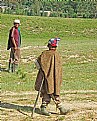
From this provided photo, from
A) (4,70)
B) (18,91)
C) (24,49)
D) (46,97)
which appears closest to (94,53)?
(24,49)

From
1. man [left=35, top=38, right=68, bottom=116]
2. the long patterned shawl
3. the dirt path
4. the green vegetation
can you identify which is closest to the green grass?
the dirt path

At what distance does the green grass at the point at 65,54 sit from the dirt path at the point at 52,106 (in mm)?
1078

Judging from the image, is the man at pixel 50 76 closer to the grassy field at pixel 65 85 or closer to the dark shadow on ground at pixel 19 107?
the grassy field at pixel 65 85

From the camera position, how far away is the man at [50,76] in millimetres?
9797

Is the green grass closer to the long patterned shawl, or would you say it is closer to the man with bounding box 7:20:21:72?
the man with bounding box 7:20:21:72

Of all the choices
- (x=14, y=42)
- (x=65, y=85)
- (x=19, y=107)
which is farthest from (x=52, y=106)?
(x=14, y=42)

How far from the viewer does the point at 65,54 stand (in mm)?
24531

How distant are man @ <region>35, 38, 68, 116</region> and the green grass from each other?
3443 mm

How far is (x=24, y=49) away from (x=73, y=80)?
11.4 metres

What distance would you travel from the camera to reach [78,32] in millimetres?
44875

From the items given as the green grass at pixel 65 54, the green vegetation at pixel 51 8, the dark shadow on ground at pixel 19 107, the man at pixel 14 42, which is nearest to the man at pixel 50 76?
the dark shadow on ground at pixel 19 107

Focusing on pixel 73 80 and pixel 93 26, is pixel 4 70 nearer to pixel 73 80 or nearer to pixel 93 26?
pixel 73 80

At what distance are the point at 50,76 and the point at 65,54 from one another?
14.8 m

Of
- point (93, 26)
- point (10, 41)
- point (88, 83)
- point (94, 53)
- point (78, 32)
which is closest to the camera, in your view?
point (88, 83)
